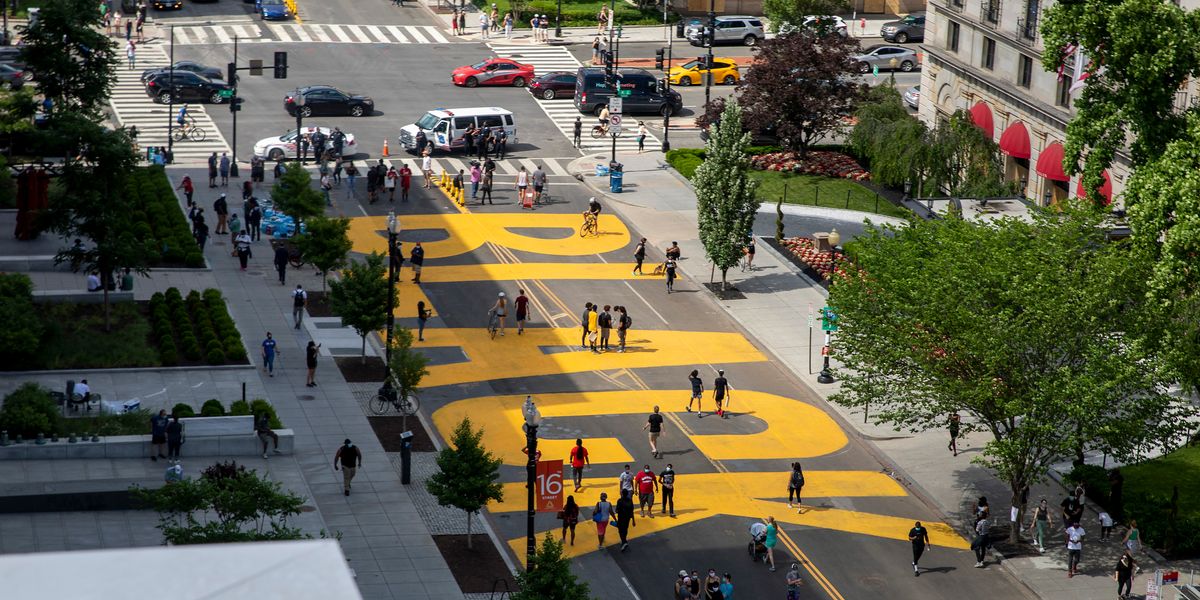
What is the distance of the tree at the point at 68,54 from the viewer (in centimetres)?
4159

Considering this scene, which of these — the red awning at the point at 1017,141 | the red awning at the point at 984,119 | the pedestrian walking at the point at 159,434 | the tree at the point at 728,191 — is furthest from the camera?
the red awning at the point at 984,119

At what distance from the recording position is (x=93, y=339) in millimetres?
40938

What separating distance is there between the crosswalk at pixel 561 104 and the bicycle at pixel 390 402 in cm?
3078

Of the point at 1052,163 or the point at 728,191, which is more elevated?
the point at 1052,163

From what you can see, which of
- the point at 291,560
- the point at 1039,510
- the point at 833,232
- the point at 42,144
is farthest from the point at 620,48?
the point at 291,560

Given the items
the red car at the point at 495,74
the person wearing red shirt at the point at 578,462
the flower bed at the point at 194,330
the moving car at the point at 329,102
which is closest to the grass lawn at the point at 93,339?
the flower bed at the point at 194,330

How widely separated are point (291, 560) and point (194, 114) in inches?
2650

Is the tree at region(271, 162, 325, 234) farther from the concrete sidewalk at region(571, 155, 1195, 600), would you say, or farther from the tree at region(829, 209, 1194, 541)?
the tree at region(829, 209, 1194, 541)

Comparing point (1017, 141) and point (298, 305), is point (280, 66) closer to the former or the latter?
point (298, 305)

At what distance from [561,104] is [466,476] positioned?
47.1 metres

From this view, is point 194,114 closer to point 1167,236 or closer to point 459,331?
point 459,331

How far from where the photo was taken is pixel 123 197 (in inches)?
1736

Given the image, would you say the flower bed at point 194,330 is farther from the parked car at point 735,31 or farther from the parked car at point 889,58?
the parked car at point 735,31

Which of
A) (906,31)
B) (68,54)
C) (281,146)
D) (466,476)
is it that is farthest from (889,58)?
(466,476)
